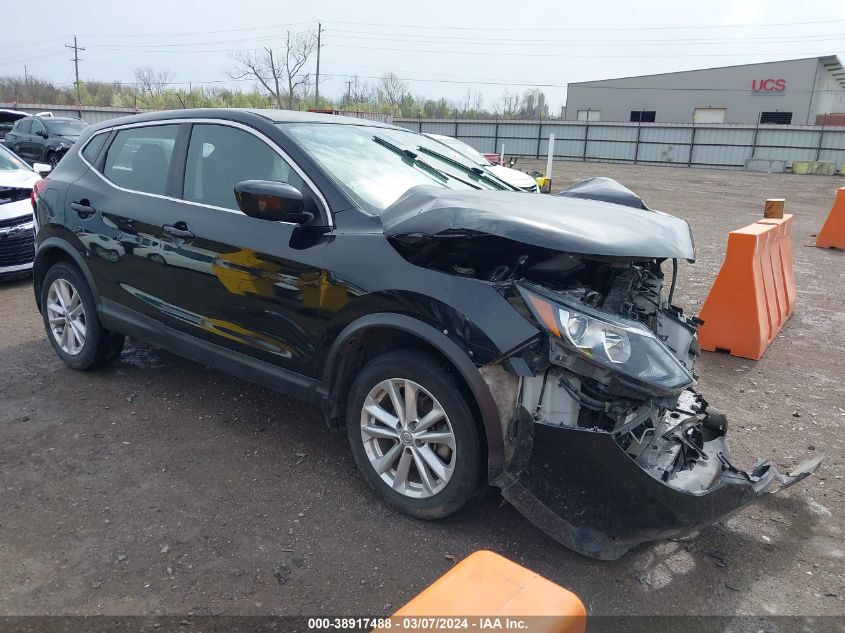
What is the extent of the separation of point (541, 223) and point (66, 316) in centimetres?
368

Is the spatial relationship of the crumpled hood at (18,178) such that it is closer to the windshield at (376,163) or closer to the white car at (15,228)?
the white car at (15,228)

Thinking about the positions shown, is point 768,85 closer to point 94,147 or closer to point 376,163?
point 376,163

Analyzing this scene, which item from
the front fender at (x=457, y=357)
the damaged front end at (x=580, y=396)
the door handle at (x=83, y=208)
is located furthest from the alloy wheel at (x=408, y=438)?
the door handle at (x=83, y=208)

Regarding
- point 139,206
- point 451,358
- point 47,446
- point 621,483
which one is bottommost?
point 47,446

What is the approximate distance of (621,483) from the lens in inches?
95.8

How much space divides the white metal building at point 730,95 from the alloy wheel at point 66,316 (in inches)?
1867

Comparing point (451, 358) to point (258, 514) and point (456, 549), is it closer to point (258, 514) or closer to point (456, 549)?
point (456, 549)

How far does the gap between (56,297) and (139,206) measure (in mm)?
1333

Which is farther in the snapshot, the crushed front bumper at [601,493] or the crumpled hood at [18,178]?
the crumpled hood at [18,178]

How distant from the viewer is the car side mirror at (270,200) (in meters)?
2.99

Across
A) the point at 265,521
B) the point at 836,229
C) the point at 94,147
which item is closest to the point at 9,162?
the point at 94,147

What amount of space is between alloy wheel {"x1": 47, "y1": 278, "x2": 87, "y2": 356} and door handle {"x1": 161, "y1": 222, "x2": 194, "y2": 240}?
3.96 ft

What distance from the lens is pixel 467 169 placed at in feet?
14.4

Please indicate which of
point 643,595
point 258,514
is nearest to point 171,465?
point 258,514
